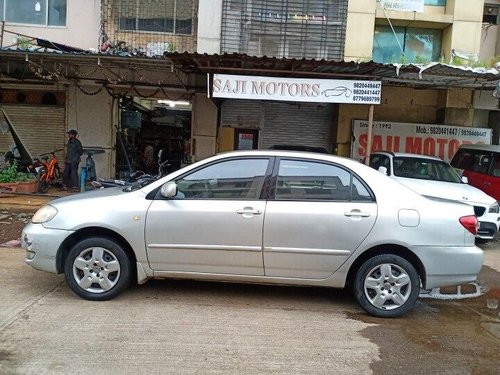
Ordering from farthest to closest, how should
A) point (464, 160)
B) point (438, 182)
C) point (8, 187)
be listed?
point (8, 187)
point (464, 160)
point (438, 182)

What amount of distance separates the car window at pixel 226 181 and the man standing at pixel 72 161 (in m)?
8.38

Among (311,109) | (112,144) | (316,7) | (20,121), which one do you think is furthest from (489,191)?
(20,121)

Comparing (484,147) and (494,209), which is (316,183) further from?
(484,147)

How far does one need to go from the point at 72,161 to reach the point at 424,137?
9909 mm

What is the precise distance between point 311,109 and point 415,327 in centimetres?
1051

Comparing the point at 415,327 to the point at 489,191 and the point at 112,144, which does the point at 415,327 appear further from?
the point at 112,144

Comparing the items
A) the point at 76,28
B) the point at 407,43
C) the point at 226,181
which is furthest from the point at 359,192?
the point at 76,28

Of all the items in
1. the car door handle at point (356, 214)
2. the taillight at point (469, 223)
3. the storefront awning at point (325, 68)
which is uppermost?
the storefront awning at point (325, 68)

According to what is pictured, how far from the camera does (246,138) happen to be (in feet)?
47.3

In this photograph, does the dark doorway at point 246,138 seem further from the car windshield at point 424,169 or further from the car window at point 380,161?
the car windshield at point 424,169

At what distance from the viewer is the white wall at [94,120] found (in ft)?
44.9

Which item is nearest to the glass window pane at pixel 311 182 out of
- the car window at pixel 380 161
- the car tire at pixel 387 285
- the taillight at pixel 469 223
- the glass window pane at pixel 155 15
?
the car tire at pixel 387 285

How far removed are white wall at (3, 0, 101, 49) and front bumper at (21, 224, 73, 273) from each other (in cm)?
958

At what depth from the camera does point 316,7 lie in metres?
13.3
